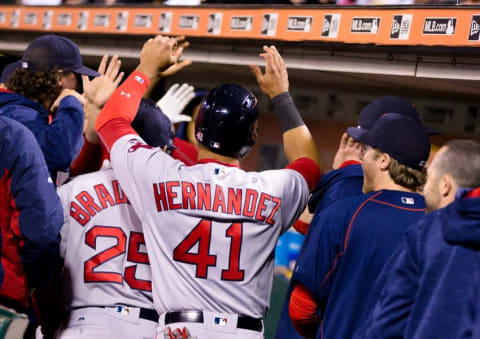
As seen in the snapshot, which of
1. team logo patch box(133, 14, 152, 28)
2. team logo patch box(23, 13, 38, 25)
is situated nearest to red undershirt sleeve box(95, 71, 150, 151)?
team logo patch box(133, 14, 152, 28)

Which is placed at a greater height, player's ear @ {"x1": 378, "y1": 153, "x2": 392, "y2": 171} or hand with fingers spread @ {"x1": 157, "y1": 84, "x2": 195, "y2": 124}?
hand with fingers spread @ {"x1": 157, "y1": 84, "x2": 195, "y2": 124}

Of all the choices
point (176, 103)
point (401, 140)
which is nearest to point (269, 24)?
point (176, 103)

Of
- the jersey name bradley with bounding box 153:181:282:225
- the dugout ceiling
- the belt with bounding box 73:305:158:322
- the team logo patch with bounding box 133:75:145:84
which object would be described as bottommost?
the belt with bounding box 73:305:158:322

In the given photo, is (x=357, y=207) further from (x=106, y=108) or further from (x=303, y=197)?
(x=106, y=108)

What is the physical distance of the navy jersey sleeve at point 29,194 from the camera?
6.96 feet

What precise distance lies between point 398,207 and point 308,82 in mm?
1726

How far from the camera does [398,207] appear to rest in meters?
2.15

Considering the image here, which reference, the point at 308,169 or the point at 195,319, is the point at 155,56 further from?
the point at 195,319

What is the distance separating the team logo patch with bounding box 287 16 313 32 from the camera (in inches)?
119

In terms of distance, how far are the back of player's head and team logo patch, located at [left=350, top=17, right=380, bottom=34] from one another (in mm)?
1151

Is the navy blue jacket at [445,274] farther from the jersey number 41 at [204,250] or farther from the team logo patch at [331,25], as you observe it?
the team logo patch at [331,25]

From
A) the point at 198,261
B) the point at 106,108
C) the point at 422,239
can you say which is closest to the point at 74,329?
the point at 198,261

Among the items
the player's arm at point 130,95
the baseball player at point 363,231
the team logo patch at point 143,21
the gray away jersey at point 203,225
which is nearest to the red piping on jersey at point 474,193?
the baseball player at point 363,231

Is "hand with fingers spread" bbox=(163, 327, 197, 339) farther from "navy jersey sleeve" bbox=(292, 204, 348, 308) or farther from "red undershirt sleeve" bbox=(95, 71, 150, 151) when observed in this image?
"red undershirt sleeve" bbox=(95, 71, 150, 151)
